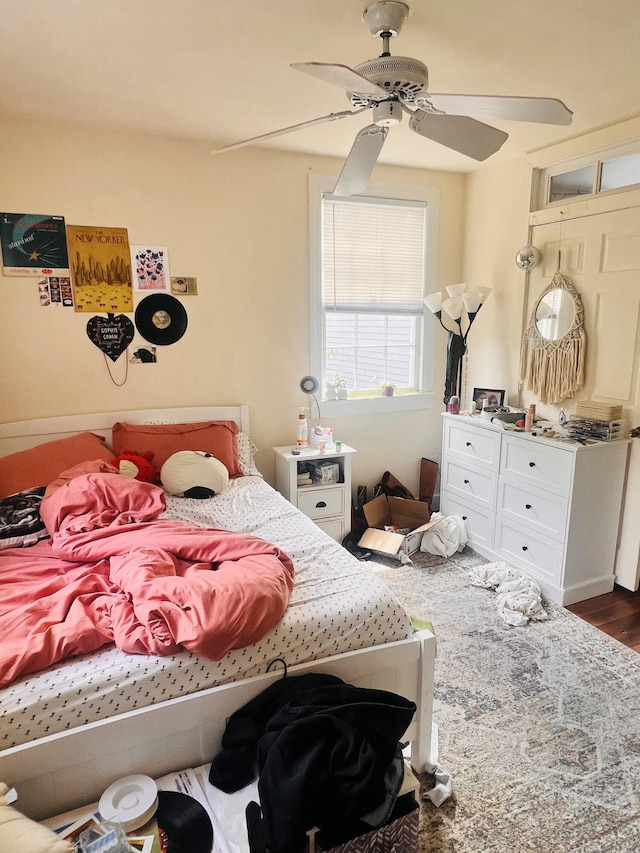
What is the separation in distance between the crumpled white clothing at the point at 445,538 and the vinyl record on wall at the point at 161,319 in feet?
6.78

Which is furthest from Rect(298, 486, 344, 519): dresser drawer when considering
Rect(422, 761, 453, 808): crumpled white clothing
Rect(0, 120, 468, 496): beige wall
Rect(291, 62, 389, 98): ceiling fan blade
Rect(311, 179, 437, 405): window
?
Rect(291, 62, 389, 98): ceiling fan blade

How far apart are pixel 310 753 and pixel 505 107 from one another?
191cm

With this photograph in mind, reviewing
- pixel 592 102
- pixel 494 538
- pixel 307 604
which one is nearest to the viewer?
pixel 307 604

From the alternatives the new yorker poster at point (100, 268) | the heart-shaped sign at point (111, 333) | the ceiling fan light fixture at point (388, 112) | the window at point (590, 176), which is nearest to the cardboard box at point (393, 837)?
the ceiling fan light fixture at point (388, 112)

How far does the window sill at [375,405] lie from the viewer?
3666 mm

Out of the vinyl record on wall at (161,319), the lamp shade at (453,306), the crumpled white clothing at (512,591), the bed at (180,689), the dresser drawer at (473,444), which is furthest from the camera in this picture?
the lamp shade at (453,306)

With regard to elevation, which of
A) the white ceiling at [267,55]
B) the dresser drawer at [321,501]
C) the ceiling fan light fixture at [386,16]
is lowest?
the dresser drawer at [321,501]

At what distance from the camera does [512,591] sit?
2842 mm

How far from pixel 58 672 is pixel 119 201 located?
2514 mm

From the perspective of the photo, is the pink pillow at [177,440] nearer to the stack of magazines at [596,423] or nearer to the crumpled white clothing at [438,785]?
the crumpled white clothing at [438,785]

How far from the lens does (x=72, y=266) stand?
9.41 ft

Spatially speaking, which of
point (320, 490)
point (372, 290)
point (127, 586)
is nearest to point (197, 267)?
point (372, 290)

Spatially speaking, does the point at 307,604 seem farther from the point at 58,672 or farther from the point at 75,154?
the point at 75,154

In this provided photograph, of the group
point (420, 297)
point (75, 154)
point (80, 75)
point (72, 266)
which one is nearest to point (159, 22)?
point (80, 75)
